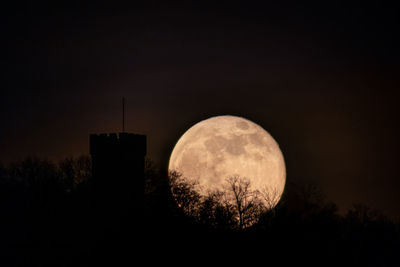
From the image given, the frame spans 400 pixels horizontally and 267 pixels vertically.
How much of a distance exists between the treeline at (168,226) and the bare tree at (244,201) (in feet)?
0.40

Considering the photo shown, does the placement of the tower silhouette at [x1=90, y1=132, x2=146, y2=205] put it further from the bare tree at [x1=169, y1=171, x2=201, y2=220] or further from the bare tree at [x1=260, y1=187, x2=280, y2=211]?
the bare tree at [x1=260, y1=187, x2=280, y2=211]

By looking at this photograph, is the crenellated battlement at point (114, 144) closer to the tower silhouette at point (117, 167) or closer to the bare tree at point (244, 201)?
the tower silhouette at point (117, 167)

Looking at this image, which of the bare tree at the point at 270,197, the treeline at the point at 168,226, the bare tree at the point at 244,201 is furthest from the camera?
the bare tree at the point at 270,197

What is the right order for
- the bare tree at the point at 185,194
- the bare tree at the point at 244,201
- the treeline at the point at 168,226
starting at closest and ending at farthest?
1. the treeline at the point at 168,226
2. the bare tree at the point at 244,201
3. the bare tree at the point at 185,194

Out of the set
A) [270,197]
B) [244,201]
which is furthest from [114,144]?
[270,197]

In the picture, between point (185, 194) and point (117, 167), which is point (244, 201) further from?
point (117, 167)

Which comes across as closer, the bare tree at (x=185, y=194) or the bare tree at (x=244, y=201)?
the bare tree at (x=244, y=201)

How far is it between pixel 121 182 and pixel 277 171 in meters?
22.7

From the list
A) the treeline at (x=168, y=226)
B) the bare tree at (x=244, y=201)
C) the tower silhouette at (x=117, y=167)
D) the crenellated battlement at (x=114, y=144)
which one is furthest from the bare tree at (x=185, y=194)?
the crenellated battlement at (x=114, y=144)

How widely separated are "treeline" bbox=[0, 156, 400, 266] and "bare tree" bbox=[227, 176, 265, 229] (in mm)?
122

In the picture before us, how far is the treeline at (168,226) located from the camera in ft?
175

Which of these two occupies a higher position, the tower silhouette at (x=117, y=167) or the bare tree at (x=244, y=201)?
the tower silhouette at (x=117, y=167)

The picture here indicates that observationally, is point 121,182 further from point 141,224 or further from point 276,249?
point 276,249

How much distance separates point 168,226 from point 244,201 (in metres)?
11.2
